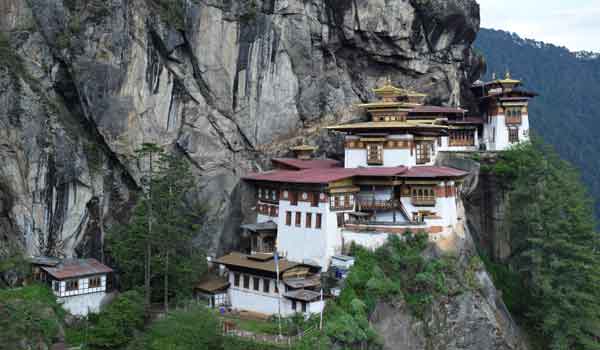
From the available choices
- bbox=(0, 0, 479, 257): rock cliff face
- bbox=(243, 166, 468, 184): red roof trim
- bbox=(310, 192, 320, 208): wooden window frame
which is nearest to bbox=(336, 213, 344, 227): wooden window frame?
bbox=(310, 192, 320, 208): wooden window frame

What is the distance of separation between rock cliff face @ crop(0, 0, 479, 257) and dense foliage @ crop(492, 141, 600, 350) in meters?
14.2

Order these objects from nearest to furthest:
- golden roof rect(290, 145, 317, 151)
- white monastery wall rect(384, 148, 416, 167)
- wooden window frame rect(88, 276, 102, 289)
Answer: wooden window frame rect(88, 276, 102, 289) → white monastery wall rect(384, 148, 416, 167) → golden roof rect(290, 145, 317, 151)

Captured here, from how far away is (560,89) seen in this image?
135000 mm

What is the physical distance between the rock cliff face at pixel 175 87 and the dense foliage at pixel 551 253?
14.2 metres

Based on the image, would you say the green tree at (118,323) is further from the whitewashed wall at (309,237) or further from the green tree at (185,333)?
the whitewashed wall at (309,237)

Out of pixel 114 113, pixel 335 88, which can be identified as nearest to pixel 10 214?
pixel 114 113

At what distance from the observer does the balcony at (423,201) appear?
41.8 meters

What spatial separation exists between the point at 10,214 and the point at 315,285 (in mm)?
17744

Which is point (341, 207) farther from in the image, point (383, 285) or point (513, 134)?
point (513, 134)

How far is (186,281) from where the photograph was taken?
39.3 meters

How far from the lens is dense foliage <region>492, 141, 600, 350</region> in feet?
133

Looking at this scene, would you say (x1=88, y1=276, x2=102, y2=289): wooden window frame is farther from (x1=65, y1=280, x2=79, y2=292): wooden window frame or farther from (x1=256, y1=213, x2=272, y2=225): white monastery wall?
(x1=256, y1=213, x2=272, y2=225): white monastery wall

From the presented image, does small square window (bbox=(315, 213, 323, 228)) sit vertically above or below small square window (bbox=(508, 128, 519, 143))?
below

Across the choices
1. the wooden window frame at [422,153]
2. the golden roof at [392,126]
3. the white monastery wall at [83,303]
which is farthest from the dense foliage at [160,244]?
the wooden window frame at [422,153]
